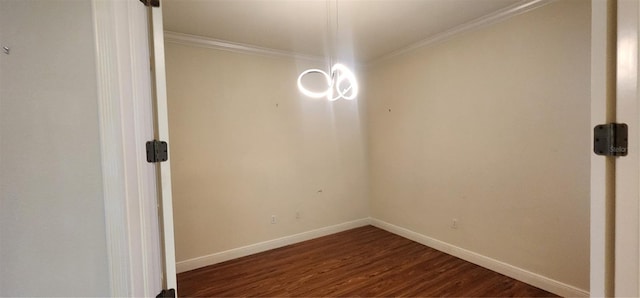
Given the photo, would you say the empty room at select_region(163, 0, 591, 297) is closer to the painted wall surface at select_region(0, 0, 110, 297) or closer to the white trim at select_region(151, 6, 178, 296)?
the white trim at select_region(151, 6, 178, 296)

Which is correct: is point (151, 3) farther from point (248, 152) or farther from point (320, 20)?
point (248, 152)

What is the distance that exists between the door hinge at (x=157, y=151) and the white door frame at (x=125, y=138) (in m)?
0.03

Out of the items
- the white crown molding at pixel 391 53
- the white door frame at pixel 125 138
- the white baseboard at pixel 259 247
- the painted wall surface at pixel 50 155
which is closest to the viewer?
the painted wall surface at pixel 50 155

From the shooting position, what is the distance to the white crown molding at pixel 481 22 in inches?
94.2

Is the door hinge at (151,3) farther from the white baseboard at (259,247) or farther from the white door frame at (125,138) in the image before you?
the white baseboard at (259,247)

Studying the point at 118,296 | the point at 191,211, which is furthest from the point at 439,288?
the point at 191,211

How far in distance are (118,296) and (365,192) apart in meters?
3.67

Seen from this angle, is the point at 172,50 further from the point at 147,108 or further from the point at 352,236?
the point at 352,236

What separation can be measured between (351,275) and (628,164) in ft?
8.03

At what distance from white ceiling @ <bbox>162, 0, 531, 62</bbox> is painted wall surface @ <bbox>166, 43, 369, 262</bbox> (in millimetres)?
400

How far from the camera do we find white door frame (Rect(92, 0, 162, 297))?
1.03 meters

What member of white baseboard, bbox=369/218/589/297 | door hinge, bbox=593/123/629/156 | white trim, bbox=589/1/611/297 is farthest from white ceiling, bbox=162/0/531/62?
white baseboard, bbox=369/218/589/297

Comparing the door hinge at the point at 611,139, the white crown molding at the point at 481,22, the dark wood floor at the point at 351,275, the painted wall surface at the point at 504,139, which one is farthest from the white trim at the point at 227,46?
the door hinge at the point at 611,139

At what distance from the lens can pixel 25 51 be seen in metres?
0.93
